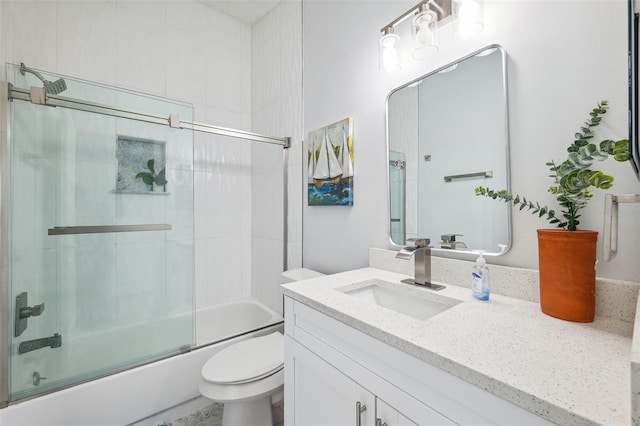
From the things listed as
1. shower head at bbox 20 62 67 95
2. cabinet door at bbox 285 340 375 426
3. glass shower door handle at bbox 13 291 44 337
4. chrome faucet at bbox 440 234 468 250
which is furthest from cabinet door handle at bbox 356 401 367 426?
shower head at bbox 20 62 67 95

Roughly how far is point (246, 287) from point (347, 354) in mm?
1816

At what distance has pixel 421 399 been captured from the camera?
59cm

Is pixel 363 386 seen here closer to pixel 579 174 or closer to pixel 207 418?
Answer: pixel 579 174

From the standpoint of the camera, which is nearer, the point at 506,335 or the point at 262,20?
the point at 506,335

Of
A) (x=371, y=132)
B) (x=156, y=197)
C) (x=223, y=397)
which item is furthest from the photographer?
(x=156, y=197)

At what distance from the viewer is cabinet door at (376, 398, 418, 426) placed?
63cm

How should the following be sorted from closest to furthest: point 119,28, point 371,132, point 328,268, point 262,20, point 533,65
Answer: point 533,65 → point 371,132 → point 328,268 → point 119,28 → point 262,20

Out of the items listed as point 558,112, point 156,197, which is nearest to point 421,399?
point 558,112

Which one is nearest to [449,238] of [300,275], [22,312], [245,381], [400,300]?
[400,300]

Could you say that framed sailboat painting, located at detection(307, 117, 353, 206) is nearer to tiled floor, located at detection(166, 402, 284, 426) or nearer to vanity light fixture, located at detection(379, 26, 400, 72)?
vanity light fixture, located at detection(379, 26, 400, 72)

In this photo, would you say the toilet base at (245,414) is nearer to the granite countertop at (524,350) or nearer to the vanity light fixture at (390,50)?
the granite countertop at (524,350)

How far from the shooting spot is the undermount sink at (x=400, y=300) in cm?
95

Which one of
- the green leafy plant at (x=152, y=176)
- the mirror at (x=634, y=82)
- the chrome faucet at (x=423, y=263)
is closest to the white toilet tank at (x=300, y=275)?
the chrome faucet at (x=423, y=263)

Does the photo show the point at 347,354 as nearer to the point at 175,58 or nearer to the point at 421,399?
the point at 421,399
